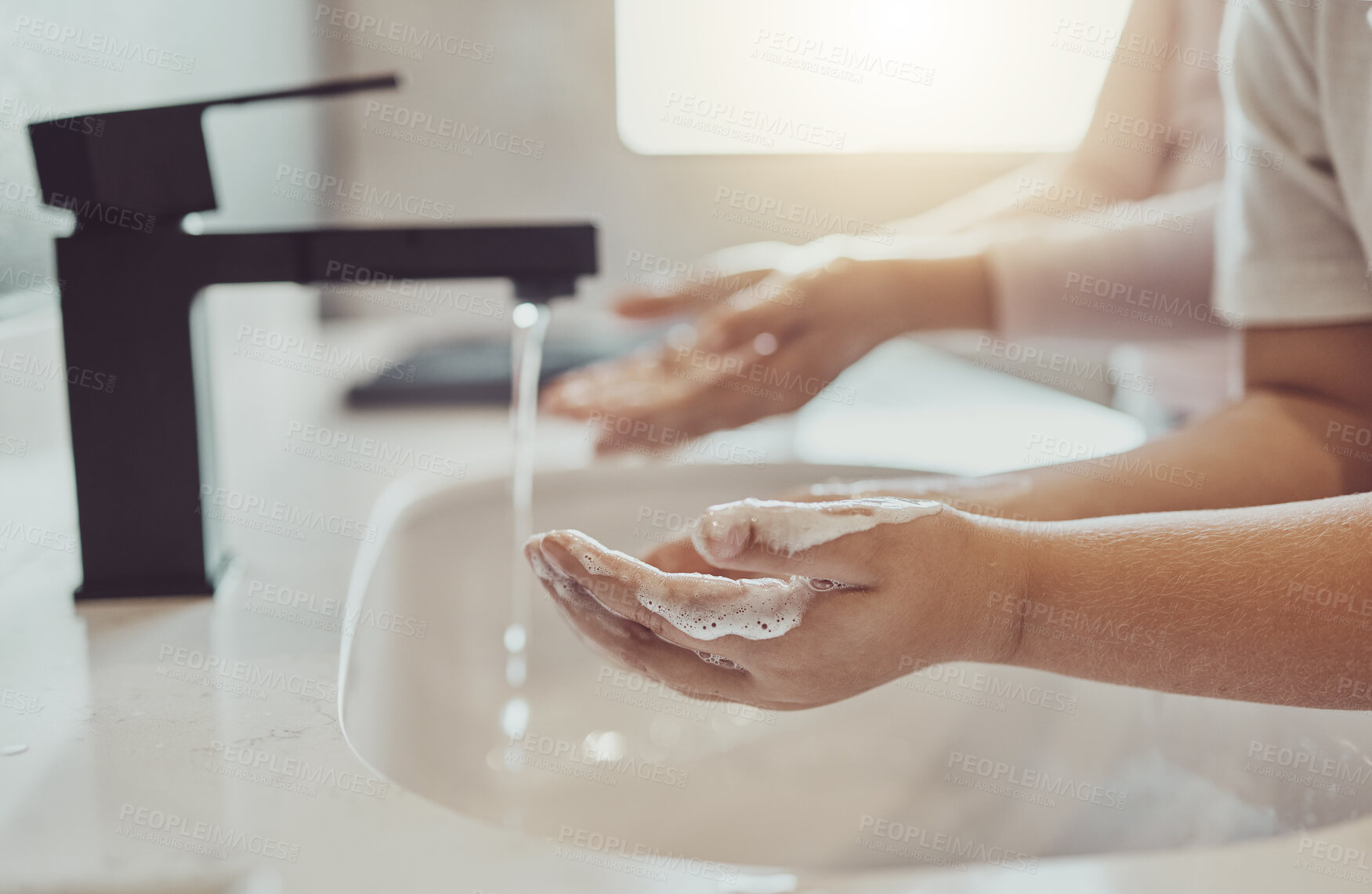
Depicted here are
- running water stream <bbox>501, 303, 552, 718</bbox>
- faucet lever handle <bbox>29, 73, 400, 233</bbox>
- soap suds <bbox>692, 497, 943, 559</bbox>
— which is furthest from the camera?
running water stream <bbox>501, 303, 552, 718</bbox>

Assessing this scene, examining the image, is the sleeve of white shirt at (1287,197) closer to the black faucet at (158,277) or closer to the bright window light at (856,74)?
the black faucet at (158,277)

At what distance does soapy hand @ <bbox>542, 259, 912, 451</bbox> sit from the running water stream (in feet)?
0.20

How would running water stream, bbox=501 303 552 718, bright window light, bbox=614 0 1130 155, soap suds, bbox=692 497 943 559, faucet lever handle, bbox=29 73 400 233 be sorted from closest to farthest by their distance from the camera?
1. soap suds, bbox=692 497 943 559
2. faucet lever handle, bbox=29 73 400 233
3. running water stream, bbox=501 303 552 718
4. bright window light, bbox=614 0 1130 155

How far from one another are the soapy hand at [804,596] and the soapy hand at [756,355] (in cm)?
35

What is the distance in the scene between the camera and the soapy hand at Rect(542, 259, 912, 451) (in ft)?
2.30

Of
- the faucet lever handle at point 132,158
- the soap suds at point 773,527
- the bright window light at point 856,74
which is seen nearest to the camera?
the soap suds at point 773,527

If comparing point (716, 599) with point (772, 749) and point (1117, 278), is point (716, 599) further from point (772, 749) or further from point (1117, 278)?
point (1117, 278)

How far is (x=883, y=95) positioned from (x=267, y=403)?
1160 mm

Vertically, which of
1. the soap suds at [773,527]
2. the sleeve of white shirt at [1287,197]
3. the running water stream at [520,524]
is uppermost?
the sleeve of white shirt at [1287,197]

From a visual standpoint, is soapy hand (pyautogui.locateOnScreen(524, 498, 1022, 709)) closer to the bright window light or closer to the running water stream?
the running water stream

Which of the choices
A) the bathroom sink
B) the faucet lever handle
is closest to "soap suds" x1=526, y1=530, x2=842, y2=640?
the bathroom sink

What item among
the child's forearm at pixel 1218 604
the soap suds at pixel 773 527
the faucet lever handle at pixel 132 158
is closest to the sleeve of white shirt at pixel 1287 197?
the child's forearm at pixel 1218 604

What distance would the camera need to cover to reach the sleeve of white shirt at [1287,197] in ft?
1.57

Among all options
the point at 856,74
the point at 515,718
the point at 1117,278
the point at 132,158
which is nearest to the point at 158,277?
the point at 132,158
